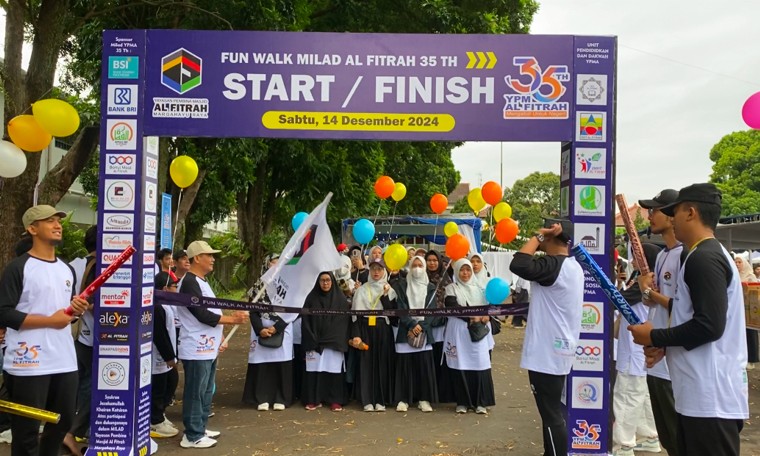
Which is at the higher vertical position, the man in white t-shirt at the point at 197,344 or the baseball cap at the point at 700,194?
the baseball cap at the point at 700,194

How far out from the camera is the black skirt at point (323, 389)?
816cm

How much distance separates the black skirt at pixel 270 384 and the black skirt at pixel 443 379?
1.92 m

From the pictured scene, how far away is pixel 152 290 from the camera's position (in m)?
5.99

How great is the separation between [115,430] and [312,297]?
3.05m

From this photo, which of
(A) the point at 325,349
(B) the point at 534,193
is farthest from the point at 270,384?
(B) the point at 534,193

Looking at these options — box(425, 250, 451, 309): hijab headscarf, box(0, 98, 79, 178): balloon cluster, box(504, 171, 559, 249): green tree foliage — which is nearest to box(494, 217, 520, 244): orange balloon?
box(425, 250, 451, 309): hijab headscarf

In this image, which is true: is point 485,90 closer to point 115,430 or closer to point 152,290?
point 152,290

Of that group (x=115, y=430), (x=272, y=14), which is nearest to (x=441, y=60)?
(x=115, y=430)

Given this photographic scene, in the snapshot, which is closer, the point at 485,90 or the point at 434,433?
the point at 485,90

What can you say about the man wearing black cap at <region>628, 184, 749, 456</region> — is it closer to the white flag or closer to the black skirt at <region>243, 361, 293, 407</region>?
the white flag

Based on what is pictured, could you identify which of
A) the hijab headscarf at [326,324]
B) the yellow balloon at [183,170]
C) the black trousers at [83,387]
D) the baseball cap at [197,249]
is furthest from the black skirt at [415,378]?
the yellow balloon at [183,170]

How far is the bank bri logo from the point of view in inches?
226

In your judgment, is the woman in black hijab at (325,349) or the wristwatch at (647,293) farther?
the woman in black hijab at (325,349)

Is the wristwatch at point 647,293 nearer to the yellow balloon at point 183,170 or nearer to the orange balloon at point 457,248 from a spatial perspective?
the orange balloon at point 457,248
